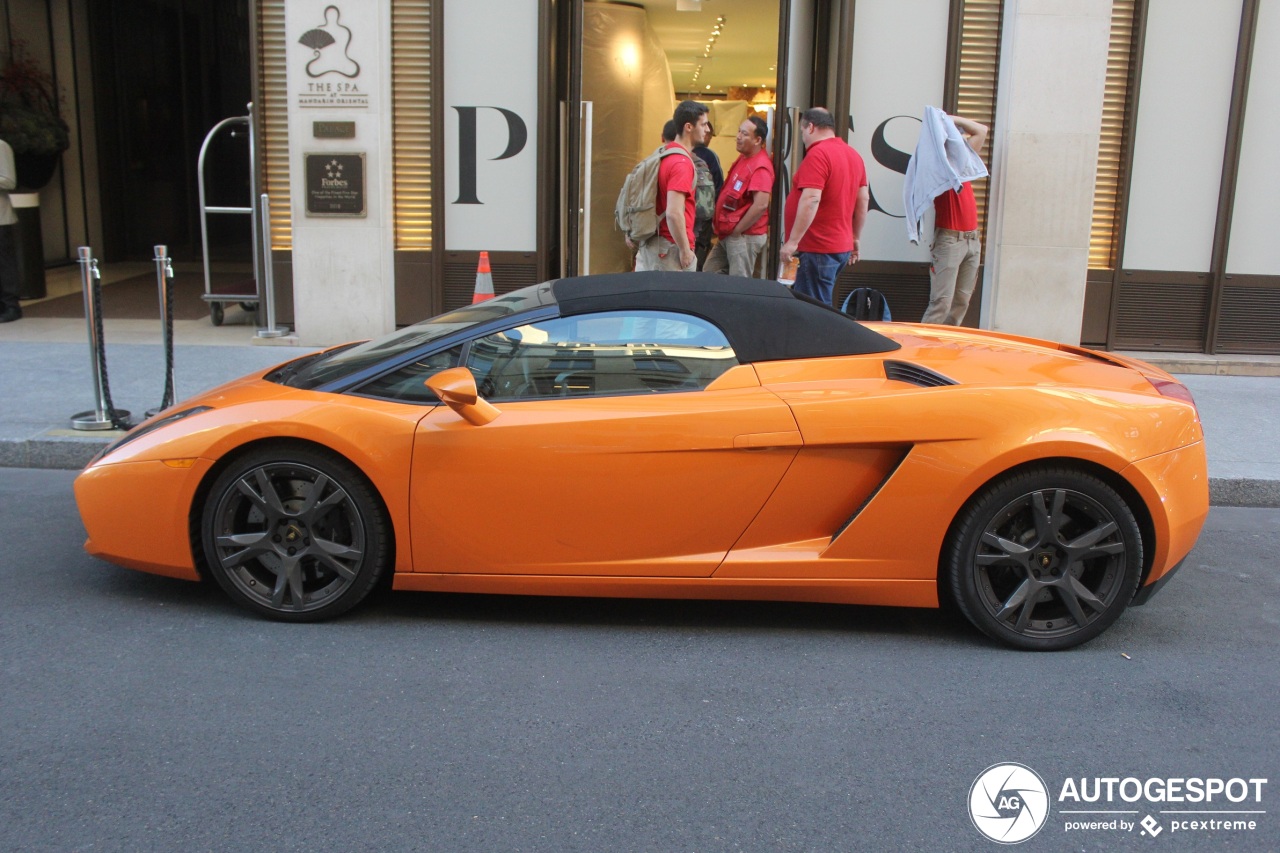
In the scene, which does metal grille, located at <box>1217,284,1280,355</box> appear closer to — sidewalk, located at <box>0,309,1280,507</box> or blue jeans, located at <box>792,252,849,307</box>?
sidewalk, located at <box>0,309,1280,507</box>

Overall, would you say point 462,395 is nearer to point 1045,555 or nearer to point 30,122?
point 1045,555

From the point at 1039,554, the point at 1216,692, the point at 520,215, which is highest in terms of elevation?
the point at 520,215

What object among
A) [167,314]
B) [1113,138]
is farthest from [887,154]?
[167,314]

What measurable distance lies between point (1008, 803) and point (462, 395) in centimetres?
210

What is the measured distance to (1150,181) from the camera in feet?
30.5

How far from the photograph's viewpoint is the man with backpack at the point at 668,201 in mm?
7840

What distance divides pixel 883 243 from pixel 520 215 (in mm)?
3026

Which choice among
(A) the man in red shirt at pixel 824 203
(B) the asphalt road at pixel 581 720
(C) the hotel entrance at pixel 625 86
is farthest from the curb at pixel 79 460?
(C) the hotel entrance at pixel 625 86

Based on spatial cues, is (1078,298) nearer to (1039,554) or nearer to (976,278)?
(976,278)

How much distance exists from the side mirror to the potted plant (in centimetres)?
968

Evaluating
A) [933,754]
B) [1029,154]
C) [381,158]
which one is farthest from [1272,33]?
[933,754]

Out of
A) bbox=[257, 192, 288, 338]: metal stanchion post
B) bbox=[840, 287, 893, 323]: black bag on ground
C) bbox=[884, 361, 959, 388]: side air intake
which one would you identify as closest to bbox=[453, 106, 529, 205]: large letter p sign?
bbox=[257, 192, 288, 338]: metal stanchion post

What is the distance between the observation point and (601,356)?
4.15 meters

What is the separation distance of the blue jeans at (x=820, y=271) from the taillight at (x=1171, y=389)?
3.63 metres
